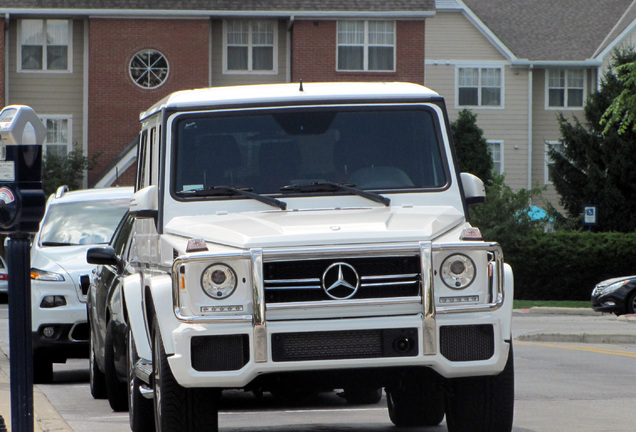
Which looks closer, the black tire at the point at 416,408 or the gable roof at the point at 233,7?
the black tire at the point at 416,408

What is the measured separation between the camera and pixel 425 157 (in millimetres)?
8016

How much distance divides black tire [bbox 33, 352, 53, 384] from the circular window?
89.2 ft

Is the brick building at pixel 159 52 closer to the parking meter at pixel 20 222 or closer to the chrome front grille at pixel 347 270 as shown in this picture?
the parking meter at pixel 20 222

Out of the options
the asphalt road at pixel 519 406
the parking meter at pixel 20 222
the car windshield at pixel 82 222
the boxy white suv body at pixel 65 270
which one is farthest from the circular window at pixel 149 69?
the parking meter at pixel 20 222

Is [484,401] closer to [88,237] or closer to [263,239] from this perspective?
[263,239]

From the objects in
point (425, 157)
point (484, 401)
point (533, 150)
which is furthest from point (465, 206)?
point (533, 150)

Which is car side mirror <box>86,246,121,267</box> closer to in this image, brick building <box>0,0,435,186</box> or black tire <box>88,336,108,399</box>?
black tire <box>88,336,108,399</box>

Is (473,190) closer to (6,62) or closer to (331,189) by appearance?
(331,189)

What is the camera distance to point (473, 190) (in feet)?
25.9

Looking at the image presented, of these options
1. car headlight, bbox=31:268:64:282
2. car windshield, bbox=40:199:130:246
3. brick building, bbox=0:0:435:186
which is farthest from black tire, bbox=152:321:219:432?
brick building, bbox=0:0:435:186

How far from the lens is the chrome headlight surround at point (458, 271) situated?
6738mm

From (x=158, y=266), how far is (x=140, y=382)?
1.13 metres

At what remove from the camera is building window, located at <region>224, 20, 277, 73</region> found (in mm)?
40469

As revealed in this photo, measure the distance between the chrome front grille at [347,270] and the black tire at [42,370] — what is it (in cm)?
675
